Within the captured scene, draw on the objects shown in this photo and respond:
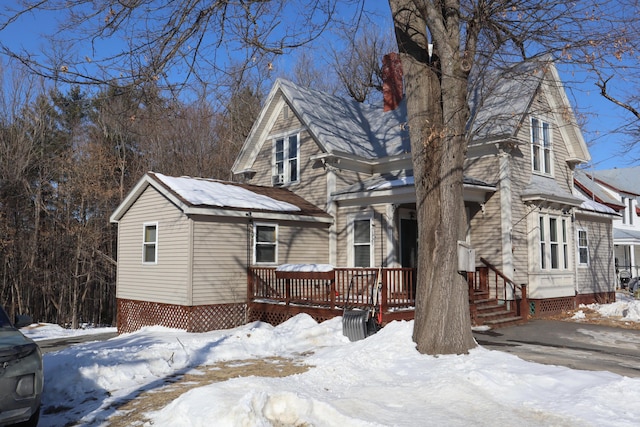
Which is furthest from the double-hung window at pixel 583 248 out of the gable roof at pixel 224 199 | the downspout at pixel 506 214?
the gable roof at pixel 224 199

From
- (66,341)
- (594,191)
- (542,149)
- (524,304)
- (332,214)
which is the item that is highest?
(594,191)

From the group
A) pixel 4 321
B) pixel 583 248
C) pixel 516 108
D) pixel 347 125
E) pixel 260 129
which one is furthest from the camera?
pixel 260 129

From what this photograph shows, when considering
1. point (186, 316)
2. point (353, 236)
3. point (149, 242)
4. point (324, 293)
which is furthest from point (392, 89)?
point (186, 316)

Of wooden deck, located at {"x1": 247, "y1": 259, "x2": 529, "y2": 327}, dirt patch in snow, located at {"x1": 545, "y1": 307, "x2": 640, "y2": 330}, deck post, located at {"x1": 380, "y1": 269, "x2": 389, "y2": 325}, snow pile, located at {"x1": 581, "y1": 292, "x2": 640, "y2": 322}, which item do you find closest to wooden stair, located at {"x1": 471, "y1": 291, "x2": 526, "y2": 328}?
wooden deck, located at {"x1": 247, "y1": 259, "x2": 529, "y2": 327}

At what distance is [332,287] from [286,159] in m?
7.45

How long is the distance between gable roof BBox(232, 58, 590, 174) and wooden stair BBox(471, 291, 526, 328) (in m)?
4.59

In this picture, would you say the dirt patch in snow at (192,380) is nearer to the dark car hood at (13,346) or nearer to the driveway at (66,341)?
the dark car hood at (13,346)

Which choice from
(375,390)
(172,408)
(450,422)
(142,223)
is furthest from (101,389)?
(142,223)

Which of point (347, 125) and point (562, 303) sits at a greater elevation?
point (347, 125)

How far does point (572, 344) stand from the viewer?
10.7 meters

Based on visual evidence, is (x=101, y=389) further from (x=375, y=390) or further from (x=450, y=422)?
(x=450, y=422)

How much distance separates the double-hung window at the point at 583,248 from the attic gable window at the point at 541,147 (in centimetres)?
288

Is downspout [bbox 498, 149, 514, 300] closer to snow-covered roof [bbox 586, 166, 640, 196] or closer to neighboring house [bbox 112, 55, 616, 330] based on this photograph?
neighboring house [bbox 112, 55, 616, 330]

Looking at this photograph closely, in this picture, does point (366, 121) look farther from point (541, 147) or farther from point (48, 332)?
point (48, 332)
